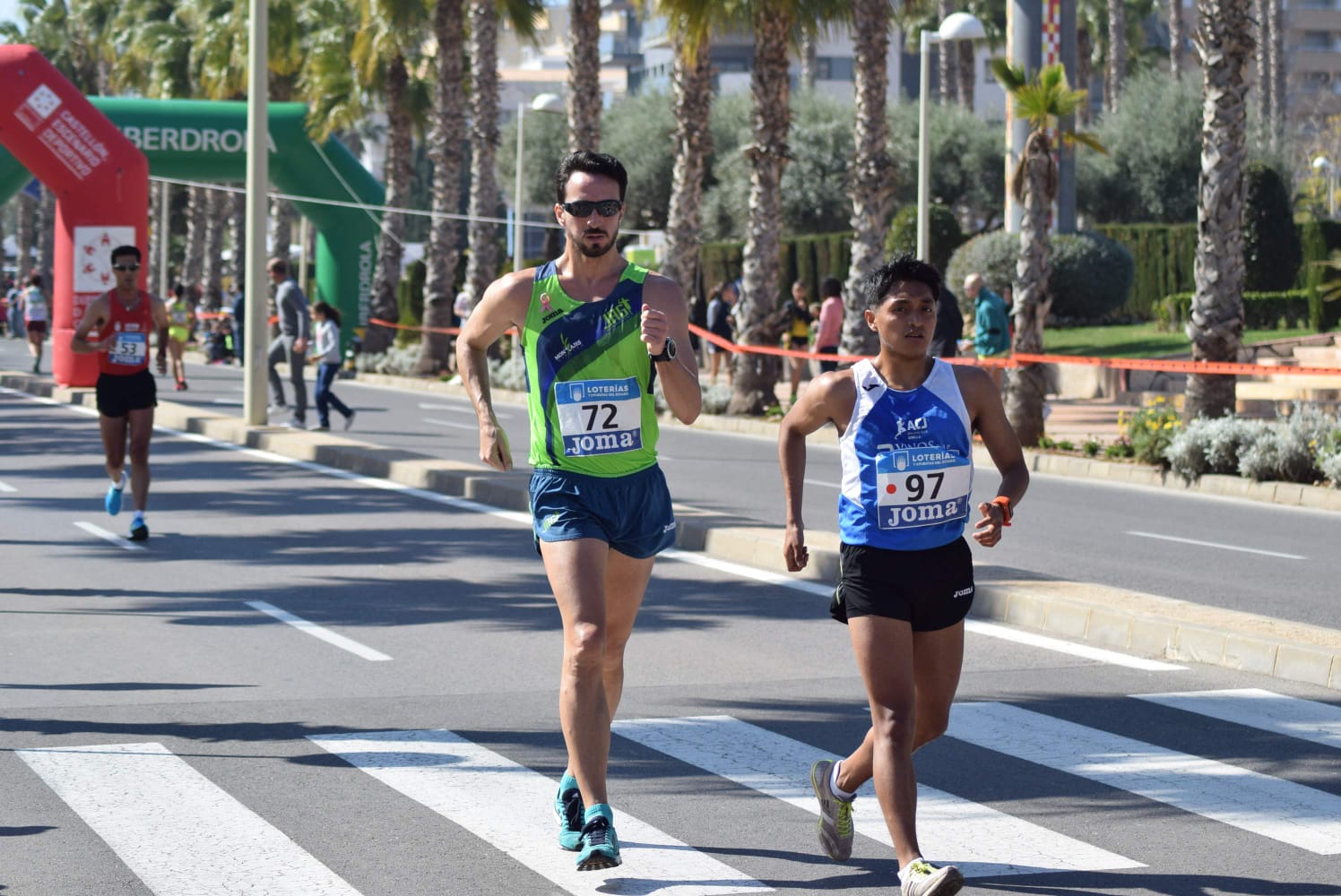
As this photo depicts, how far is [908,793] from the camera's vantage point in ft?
17.1

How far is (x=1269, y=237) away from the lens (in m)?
40.1

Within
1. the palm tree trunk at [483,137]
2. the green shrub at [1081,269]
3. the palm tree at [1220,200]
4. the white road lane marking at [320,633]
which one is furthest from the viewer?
the palm tree trunk at [483,137]

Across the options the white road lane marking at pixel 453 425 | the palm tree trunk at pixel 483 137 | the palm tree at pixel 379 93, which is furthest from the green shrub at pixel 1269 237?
the white road lane marking at pixel 453 425

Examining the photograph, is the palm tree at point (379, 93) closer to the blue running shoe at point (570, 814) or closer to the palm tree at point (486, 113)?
the palm tree at point (486, 113)

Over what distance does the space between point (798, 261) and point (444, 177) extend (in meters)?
13.3

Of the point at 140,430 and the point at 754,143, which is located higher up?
the point at 754,143

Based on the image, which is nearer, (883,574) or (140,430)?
(883,574)

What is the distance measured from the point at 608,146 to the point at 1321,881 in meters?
58.5

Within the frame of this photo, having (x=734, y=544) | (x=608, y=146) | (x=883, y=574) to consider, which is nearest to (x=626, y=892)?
(x=883, y=574)

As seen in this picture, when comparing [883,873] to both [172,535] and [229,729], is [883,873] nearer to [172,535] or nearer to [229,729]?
[229,729]

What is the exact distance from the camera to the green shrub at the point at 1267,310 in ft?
122

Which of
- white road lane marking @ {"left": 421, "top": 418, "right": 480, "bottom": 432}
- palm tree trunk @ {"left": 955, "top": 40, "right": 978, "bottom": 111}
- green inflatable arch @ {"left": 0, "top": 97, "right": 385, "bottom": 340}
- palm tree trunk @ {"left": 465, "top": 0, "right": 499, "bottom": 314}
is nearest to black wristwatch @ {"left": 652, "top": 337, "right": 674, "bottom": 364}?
white road lane marking @ {"left": 421, "top": 418, "right": 480, "bottom": 432}

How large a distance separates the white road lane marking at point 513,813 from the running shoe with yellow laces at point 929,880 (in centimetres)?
49

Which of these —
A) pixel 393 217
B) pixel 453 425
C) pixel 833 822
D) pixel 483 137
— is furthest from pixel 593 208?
pixel 393 217
